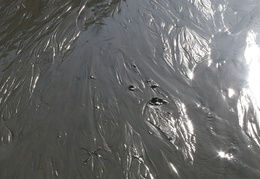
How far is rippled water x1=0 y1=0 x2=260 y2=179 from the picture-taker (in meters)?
2.19

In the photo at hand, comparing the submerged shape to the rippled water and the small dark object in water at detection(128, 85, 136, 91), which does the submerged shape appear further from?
the small dark object in water at detection(128, 85, 136, 91)

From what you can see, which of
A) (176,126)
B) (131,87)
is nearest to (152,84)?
(131,87)

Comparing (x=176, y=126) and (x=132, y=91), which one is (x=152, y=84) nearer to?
(x=132, y=91)

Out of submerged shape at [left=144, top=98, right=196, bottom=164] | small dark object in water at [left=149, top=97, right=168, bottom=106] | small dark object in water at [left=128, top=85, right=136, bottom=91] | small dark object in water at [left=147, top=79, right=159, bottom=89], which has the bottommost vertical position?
submerged shape at [left=144, top=98, right=196, bottom=164]

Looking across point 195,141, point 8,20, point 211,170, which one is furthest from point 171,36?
point 8,20

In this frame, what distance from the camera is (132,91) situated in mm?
2736

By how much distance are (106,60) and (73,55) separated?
45 cm

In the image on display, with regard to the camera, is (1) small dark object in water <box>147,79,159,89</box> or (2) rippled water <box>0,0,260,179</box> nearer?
(2) rippled water <box>0,0,260,179</box>

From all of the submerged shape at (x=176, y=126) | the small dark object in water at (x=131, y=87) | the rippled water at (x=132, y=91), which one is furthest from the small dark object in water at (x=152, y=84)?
the submerged shape at (x=176, y=126)

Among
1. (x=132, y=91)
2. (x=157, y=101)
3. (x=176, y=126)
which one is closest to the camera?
(x=176, y=126)

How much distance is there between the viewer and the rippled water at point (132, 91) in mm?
2189

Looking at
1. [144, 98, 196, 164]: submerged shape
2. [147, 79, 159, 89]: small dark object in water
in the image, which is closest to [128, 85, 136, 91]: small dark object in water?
[147, 79, 159, 89]: small dark object in water

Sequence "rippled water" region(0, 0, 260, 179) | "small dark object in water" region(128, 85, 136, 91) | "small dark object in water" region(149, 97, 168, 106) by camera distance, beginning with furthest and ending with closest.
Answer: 1. "small dark object in water" region(128, 85, 136, 91)
2. "small dark object in water" region(149, 97, 168, 106)
3. "rippled water" region(0, 0, 260, 179)

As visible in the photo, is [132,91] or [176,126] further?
[132,91]
